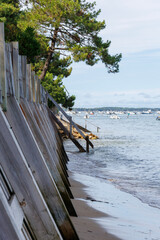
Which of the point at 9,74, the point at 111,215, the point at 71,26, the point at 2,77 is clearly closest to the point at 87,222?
the point at 111,215

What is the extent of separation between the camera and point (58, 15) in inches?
1137

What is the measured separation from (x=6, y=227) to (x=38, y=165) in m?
1.71

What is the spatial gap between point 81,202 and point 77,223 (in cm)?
199

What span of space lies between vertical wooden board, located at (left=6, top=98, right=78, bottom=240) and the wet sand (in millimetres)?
1182

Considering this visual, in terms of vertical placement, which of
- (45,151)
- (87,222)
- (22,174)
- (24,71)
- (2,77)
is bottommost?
(87,222)

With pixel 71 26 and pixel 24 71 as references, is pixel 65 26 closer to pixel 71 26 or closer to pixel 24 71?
pixel 71 26

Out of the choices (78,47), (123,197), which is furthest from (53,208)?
(78,47)

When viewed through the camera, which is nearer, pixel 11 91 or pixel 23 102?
pixel 11 91

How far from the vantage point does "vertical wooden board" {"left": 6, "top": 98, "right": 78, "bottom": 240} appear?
10.9ft

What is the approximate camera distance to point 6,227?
1.79 m

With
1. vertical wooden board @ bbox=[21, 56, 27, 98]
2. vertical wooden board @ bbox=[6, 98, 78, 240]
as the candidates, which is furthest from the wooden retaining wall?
vertical wooden board @ bbox=[21, 56, 27, 98]

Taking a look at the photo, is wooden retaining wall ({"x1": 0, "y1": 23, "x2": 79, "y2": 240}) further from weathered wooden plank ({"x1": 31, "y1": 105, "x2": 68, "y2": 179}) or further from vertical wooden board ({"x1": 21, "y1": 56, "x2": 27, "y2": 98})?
weathered wooden plank ({"x1": 31, "y1": 105, "x2": 68, "y2": 179})

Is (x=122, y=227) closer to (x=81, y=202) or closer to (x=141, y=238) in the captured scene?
(x=141, y=238)

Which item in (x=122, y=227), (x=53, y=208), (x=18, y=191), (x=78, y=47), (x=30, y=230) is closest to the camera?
(x=18, y=191)
